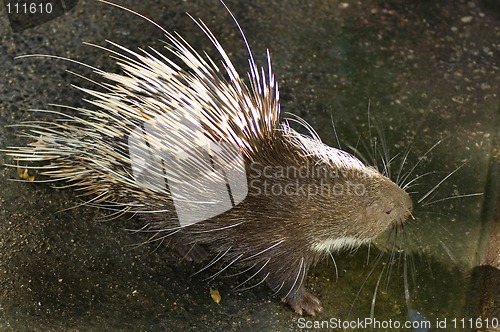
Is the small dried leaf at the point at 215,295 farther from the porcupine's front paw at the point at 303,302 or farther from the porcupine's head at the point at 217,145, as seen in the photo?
the porcupine's head at the point at 217,145

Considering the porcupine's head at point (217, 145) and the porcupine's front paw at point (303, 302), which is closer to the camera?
Answer: the porcupine's head at point (217, 145)

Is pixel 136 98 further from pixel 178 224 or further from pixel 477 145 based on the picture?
pixel 477 145

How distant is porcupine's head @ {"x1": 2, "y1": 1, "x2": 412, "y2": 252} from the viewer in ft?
9.20

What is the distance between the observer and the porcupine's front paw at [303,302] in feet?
10.1

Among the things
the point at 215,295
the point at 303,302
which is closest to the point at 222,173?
the point at 215,295

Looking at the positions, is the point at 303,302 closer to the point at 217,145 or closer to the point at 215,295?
→ the point at 215,295

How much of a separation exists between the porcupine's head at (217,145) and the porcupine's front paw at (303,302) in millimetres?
226

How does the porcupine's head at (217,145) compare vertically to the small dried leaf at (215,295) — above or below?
above

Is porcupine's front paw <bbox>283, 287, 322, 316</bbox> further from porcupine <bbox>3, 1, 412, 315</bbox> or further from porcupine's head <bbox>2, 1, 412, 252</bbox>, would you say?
porcupine's head <bbox>2, 1, 412, 252</bbox>

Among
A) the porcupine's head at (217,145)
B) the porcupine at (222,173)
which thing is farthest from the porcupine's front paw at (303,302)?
the porcupine's head at (217,145)

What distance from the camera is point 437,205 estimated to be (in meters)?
3.54

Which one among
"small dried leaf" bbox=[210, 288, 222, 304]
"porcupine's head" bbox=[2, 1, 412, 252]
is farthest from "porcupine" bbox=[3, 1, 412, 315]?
"small dried leaf" bbox=[210, 288, 222, 304]

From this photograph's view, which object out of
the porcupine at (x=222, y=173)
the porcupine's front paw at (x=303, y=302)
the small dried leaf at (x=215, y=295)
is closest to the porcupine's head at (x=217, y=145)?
the porcupine at (x=222, y=173)

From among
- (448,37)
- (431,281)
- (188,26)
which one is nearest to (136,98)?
(188,26)
